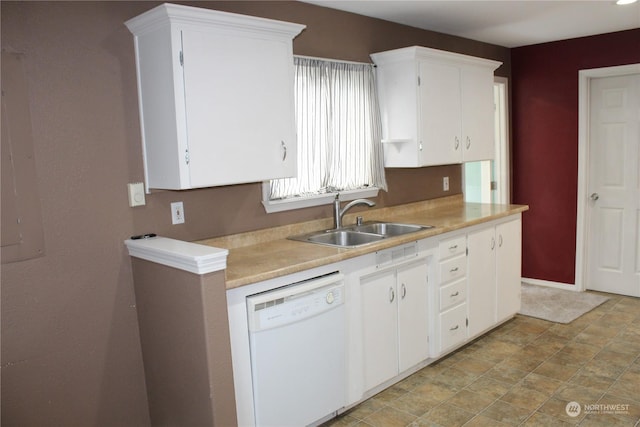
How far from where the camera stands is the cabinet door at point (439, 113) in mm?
3523

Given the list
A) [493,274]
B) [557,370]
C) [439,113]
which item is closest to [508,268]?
[493,274]

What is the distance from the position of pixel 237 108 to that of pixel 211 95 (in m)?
0.15

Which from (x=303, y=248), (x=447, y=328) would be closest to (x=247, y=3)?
(x=303, y=248)

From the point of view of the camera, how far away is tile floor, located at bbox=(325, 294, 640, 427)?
271cm

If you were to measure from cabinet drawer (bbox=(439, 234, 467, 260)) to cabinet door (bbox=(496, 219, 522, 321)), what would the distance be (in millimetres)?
480

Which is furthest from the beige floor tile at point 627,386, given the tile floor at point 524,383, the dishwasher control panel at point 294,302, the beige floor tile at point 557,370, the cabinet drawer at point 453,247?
the dishwasher control panel at point 294,302

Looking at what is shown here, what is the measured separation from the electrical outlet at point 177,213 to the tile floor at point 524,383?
132 centimetres

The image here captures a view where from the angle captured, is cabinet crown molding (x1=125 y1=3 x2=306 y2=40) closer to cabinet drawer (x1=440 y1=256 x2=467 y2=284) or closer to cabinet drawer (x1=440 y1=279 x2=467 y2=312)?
cabinet drawer (x1=440 y1=256 x2=467 y2=284)

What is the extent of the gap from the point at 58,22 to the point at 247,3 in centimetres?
104

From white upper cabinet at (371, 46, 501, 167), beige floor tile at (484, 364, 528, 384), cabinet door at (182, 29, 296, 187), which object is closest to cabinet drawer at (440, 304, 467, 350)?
beige floor tile at (484, 364, 528, 384)

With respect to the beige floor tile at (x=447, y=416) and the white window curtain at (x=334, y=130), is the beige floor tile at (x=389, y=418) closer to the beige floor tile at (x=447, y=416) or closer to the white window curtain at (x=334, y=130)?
the beige floor tile at (x=447, y=416)

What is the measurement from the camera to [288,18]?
3.08 m

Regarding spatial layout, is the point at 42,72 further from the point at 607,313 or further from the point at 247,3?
the point at 607,313

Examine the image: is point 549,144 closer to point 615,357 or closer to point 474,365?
point 615,357
